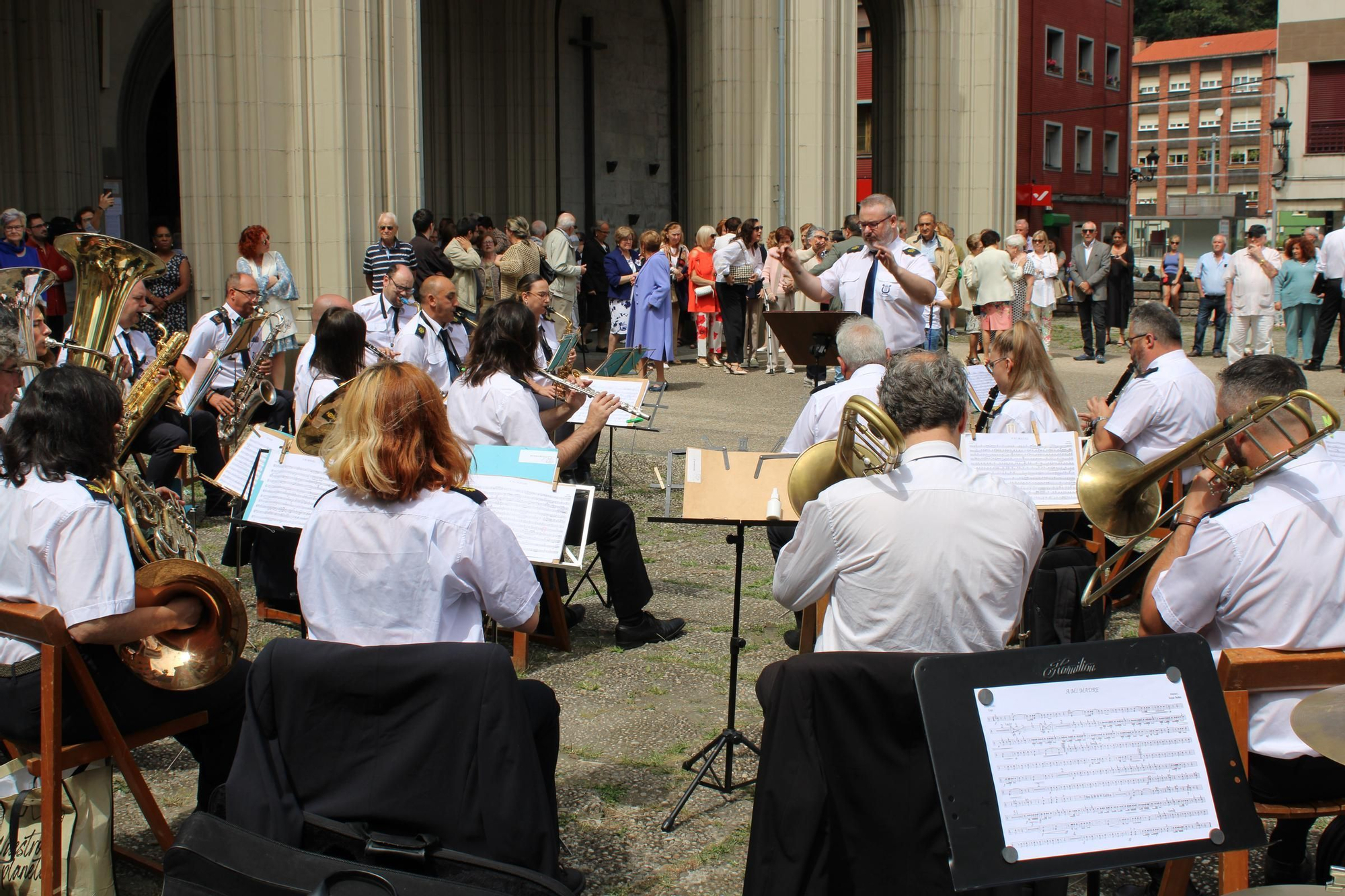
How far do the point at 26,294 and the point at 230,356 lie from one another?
2028 mm

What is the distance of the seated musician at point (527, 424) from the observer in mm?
5648

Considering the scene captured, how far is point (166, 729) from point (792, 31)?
15450 mm

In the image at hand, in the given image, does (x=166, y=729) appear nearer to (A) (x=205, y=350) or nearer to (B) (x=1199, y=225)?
(A) (x=205, y=350)

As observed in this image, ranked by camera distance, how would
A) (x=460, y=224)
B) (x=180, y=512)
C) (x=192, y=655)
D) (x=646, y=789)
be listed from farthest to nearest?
1. (x=460, y=224)
2. (x=646, y=789)
3. (x=180, y=512)
4. (x=192, y=655)

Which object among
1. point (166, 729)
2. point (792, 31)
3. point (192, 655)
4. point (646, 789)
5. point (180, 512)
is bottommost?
point (646, 789)

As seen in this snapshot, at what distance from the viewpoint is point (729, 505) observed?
4113 millimetres

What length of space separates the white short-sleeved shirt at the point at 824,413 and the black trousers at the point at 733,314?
30.9ft

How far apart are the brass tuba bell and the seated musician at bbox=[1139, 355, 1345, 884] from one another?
2383mm

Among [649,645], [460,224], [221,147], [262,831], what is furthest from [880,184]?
[262,831]

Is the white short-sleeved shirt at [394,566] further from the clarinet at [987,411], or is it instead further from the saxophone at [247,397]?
the saxophone at [247,397]

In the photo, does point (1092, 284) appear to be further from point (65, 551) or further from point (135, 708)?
point (65, 551)

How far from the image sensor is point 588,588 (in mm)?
6727

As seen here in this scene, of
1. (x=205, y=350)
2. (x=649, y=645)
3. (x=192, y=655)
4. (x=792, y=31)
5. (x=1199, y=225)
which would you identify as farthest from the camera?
(x=1199, y=225)

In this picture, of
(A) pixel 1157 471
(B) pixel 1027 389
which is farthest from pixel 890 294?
(A) pixel 1157 471
